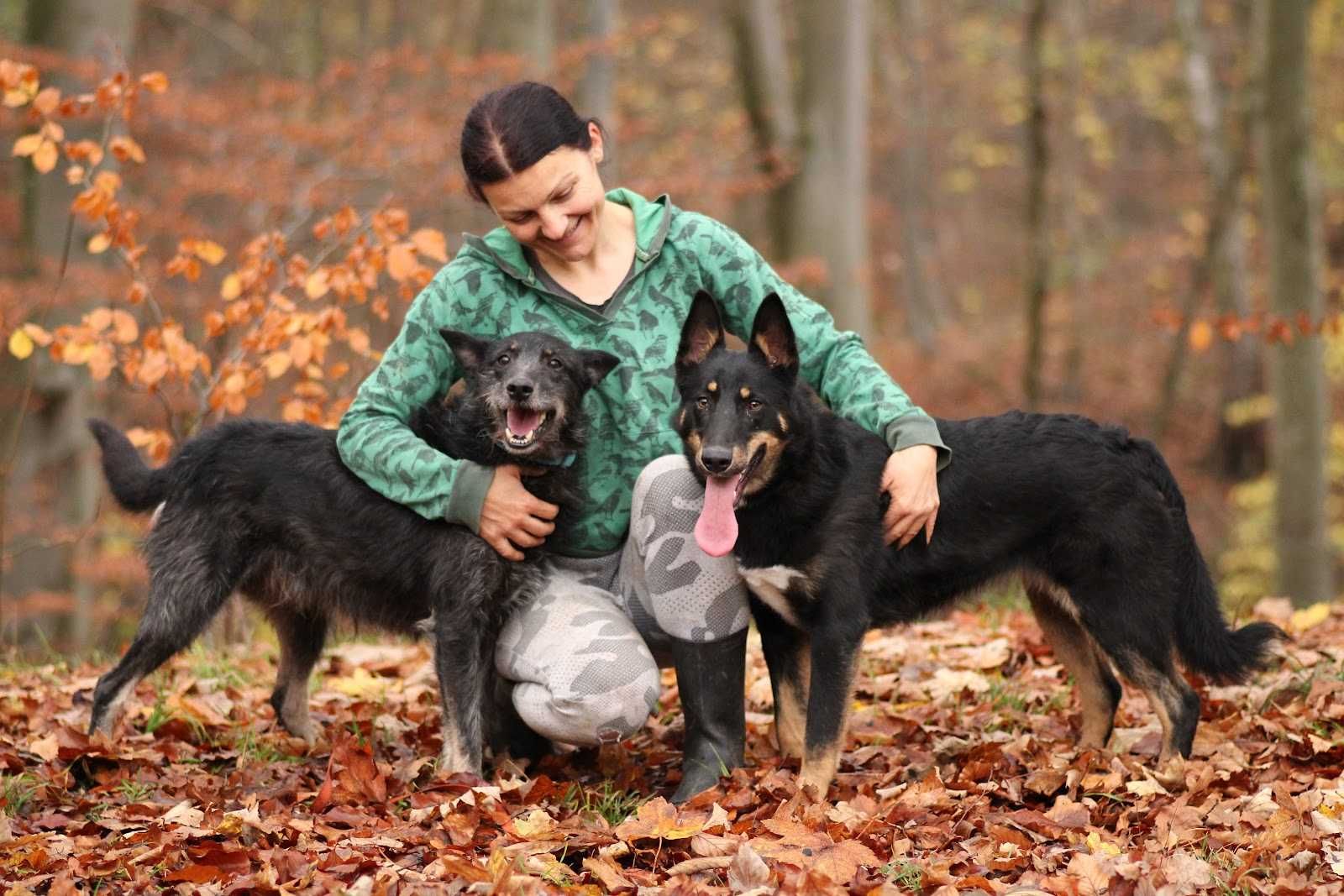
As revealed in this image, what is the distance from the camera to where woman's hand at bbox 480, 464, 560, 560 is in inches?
154

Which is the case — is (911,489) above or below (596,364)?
below

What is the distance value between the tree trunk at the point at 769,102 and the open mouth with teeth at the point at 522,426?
7697 millimetres

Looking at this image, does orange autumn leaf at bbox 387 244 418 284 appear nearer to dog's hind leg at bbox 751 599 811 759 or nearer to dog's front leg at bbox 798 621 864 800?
dog's hind leg at bbox 751 599 811 759

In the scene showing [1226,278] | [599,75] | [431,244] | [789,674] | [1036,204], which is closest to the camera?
[789,674]

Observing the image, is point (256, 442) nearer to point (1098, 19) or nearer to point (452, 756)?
point (452, 756)

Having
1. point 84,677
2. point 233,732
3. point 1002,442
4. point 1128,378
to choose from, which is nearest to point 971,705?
point 1002,442

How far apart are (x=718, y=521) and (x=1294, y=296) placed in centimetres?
594

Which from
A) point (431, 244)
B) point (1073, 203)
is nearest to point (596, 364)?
point (431, 244)

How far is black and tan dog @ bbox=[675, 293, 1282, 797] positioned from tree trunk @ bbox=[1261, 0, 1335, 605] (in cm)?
455

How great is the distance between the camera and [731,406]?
145 inches

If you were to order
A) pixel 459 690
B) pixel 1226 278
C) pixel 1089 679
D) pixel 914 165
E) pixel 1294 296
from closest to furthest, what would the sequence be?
1. pixel 459 690
2. pixel 1089 679
3. pixel 1294 296
4. pixel 1226 278
5. pixel 914 165

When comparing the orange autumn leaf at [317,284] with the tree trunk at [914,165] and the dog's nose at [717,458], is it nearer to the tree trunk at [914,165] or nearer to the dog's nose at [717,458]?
the dog's nose at [717,458]

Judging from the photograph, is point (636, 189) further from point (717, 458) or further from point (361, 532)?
point (717, 458)

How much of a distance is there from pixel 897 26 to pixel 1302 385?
1458 centimetres
